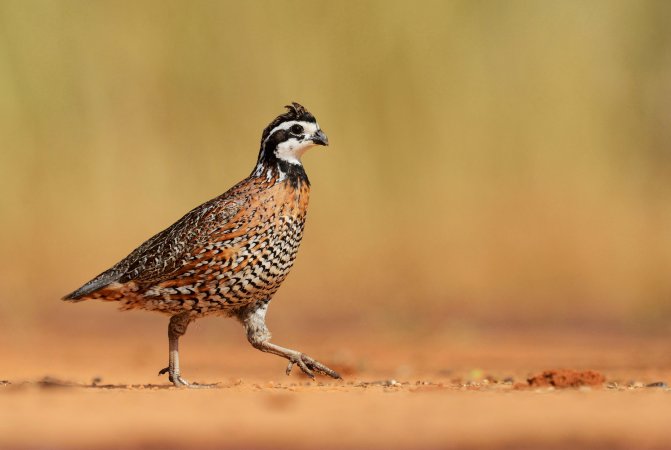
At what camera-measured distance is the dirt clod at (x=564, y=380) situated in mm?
10859

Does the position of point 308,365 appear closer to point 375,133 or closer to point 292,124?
point 292,124

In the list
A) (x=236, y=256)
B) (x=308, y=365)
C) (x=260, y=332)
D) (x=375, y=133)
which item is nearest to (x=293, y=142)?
(x=236, y=256)

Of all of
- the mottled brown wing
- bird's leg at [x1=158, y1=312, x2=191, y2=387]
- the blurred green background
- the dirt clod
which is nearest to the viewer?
the dirt clod

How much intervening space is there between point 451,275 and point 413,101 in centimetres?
615

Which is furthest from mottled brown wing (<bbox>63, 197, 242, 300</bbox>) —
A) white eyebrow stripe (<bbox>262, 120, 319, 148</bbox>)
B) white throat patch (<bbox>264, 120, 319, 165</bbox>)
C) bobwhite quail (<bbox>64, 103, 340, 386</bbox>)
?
white eyebrow stripe (<bbox>262, 120, 319, 148</bbox>)

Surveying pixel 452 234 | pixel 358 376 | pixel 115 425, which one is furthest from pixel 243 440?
pixel 452 234

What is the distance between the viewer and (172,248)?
37.4ft

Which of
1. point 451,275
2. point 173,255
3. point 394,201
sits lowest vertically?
point 173,255

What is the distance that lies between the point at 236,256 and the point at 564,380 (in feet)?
8.66

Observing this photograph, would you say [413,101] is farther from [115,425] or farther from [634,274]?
[115,425]

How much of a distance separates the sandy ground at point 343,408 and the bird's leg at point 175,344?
0.14 metres

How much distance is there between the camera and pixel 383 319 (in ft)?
77.5

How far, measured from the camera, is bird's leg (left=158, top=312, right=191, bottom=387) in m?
11.6

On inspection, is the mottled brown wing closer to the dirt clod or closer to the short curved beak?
the short curved beak
